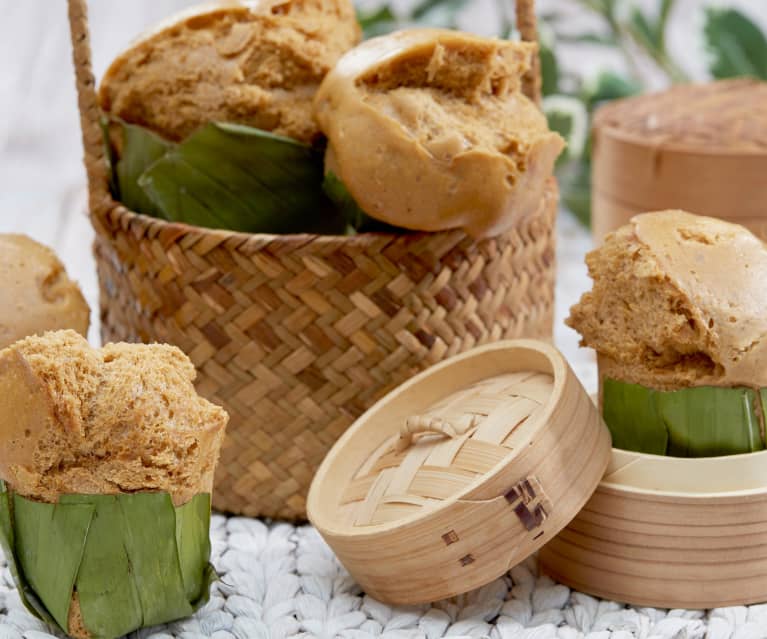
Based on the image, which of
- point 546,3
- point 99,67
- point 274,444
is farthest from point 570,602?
point 546,3

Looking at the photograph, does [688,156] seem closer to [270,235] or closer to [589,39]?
[270,235]

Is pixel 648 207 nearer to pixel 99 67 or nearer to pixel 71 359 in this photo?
pixel 71 359

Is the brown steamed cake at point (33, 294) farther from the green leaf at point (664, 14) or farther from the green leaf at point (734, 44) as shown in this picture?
the green leaf at point (664, 14)

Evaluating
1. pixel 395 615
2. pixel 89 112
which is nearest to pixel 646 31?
pixel 89 112

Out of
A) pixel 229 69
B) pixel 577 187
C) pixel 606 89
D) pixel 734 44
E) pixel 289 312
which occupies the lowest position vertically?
pixel 577 187

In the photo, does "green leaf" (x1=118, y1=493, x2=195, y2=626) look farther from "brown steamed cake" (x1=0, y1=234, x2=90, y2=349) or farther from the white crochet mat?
"brown steamed cake" (x1=0, y1=234, x2=90, y2=349)

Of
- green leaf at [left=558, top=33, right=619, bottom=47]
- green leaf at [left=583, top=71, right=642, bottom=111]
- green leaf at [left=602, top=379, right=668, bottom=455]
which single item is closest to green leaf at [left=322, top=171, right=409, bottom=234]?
green leaf at [left=602, top=379, right=668, bottom=455]
